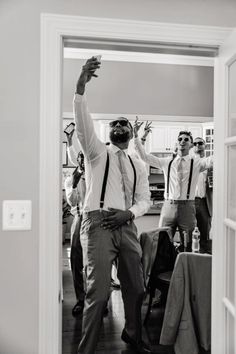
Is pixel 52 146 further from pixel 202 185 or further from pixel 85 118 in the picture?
pixel 202 185

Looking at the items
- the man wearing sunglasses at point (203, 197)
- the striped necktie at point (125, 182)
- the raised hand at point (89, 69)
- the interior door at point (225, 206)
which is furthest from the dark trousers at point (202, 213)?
the raised hand at point (89, 69)

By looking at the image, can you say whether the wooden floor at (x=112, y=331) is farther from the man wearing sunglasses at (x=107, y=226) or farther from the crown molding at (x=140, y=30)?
the crown molding at (x=140, y=30)

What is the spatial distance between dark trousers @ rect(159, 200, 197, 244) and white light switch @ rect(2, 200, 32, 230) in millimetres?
2805

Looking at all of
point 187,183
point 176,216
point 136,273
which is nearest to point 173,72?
point 187,183

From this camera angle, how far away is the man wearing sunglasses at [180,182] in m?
4.00

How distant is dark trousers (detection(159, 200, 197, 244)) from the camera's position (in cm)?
395

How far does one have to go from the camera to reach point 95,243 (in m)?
A: 2.16

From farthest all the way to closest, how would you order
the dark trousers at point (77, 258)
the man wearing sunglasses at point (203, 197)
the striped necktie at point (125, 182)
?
the man wearing sunglasses at point (203, 197) < the dark trousers at point (77, 258) < the striped necktie at point (125, 182)

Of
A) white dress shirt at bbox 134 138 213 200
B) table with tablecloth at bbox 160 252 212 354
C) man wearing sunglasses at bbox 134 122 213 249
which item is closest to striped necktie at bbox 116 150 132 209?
table with tablecloth at bbox 160 252 212 354

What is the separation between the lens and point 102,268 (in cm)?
213

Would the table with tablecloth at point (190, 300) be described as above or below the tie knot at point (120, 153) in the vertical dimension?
below

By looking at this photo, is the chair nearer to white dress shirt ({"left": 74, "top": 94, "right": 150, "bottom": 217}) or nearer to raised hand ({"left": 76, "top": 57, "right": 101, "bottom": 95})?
white dress shirt ({"left": 74, "top": 94, "right": 150, "bottom": 217})

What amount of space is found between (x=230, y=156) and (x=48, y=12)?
959 mm

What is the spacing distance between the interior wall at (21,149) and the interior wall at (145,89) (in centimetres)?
429
